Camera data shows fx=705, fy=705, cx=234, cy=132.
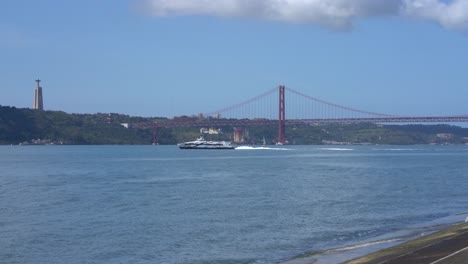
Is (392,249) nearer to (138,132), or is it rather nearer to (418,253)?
(418,253)

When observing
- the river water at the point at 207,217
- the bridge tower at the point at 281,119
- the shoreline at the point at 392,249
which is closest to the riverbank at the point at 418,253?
the shoreline at the point at 392,249

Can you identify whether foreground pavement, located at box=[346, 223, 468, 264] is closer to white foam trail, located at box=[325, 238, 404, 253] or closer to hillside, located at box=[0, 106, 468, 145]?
white foam trail, located at box=[325, 238, 404, 253]

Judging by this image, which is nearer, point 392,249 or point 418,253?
point 418,253

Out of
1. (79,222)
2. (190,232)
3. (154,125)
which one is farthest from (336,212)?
(154,125)

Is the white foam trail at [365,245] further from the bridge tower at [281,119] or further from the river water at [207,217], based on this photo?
the bridge tower at [281,119]

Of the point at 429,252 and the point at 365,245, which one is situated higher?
the point at 429,252

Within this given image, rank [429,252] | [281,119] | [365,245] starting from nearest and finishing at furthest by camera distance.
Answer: [429,252] → [365,245] → [281,119]

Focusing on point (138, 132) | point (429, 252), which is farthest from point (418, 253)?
point (138, 132)
